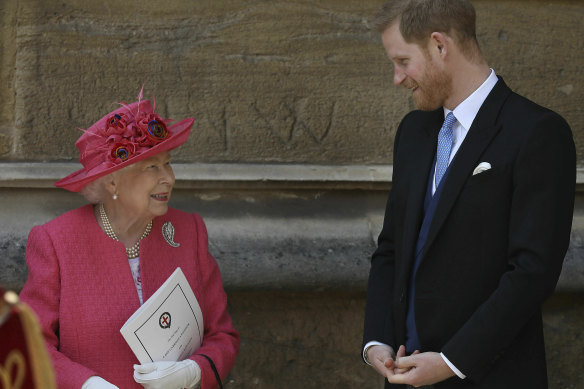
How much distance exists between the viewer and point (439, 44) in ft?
7.26

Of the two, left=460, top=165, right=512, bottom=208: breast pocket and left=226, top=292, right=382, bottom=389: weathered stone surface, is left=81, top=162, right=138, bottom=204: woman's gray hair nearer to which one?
left=460, top=165, right=512, bottom=208: breast pocket

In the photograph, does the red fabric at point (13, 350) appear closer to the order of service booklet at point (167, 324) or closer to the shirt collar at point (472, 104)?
the order of service booklet at point (167, 324)

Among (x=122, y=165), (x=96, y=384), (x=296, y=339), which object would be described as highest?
(x=122, y=165)

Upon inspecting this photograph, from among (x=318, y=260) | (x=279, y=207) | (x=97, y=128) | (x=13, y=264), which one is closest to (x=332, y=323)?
(x=318, y=260)

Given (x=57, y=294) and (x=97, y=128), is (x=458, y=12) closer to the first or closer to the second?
(x=97, y=128)

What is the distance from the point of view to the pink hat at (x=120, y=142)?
238 cm

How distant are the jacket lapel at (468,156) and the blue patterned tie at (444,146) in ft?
0.24

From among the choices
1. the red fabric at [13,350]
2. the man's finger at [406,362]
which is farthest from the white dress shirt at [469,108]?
the red fabric at [13,350]

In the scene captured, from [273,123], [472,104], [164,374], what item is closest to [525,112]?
[472,104]

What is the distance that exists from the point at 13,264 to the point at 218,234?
0.84 meters

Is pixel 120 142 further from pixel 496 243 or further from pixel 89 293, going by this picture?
pixel 496 243

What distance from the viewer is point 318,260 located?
3488 millimetres

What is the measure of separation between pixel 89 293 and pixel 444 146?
110 centimetres

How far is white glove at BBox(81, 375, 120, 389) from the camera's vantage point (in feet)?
7.38
